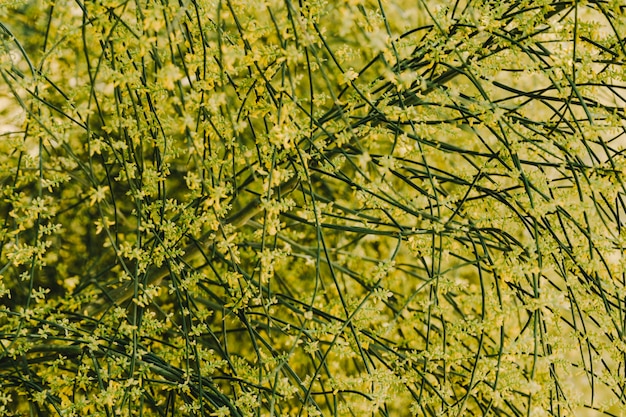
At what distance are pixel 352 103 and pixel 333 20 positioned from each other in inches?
85.2

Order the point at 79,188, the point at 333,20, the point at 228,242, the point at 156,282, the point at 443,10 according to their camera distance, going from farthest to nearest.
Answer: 1. the point at 333,20
2. the point at 79,188
3. the point at 156,282
4. the point at 443,10
5. the point at 228,242

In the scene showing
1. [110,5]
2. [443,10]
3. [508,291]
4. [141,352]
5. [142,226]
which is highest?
[443,10]

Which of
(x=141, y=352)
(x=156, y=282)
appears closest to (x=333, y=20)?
(x=156, y=282)

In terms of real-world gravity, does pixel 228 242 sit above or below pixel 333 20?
below

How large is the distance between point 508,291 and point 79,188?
221cm

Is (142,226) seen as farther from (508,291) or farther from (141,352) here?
(508,291)

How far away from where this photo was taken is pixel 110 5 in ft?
4.87

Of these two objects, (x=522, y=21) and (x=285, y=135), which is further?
(x=522, y=21)

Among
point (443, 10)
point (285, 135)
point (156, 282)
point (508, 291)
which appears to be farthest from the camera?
point (156, 282)

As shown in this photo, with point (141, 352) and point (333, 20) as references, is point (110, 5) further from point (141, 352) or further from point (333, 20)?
point (333, 20)

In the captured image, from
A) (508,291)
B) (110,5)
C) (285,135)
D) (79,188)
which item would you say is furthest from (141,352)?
(79,188)

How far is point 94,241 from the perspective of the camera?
3.31 meters

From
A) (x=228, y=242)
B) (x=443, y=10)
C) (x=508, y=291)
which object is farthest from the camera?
(x=508, y=291)

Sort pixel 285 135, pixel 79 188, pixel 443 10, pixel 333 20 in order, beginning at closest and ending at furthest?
pixel 285 135 < pixel 443 10 < pixel 79 188 < pixel 333 20
